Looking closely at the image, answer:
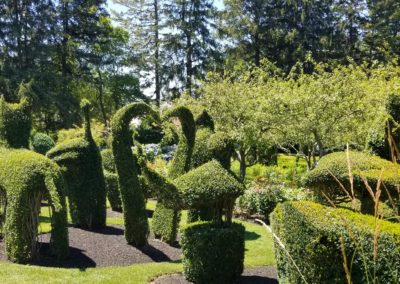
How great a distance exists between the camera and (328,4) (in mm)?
37125

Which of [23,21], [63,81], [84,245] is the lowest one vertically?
[84,245]

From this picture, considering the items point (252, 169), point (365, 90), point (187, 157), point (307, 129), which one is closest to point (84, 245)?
point (187, 157)

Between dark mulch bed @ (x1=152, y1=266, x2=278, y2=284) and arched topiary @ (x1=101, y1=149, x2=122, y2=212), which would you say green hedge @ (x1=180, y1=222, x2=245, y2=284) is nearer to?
dark mulch bed @ (x1=152, y1=266, x2=278, y2=284)

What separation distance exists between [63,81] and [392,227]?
2727 centimetres

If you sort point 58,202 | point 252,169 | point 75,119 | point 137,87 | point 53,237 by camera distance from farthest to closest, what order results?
point 137,87, point 75,119, point 252,169, point 53,237, point 58,202

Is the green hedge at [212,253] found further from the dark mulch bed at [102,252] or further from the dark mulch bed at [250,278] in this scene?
the dark mulch bed at [102,252]

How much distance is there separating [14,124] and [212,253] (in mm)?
4710

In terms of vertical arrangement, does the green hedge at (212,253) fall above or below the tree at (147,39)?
below

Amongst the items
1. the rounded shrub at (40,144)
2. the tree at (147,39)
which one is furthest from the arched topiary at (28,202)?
the tree at (147,39)

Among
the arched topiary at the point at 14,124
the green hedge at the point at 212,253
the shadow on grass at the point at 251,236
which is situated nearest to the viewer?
the green hedge at the point at 212,253

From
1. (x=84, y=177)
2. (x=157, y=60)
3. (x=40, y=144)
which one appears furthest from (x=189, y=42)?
(x=84, y=177)

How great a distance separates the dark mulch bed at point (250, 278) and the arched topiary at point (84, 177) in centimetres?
355

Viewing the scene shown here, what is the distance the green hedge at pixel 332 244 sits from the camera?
401 cm

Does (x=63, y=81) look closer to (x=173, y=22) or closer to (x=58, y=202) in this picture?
(x=173, y=22)
